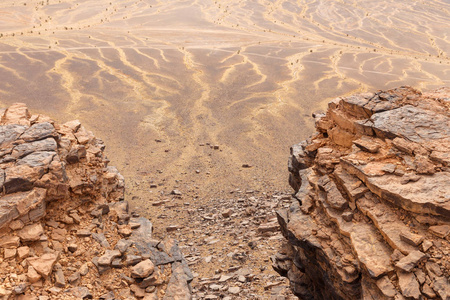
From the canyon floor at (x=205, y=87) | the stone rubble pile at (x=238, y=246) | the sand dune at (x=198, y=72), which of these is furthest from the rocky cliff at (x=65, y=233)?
the sand dune at (x=198, y=72)

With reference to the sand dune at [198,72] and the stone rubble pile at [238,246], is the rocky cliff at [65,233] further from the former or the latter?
the sand dune at [198,72]

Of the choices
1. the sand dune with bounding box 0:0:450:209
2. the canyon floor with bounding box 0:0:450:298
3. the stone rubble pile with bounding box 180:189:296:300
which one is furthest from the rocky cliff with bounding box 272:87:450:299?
the sand dune with bounding box 0:0:450:209

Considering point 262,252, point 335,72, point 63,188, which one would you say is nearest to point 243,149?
point 262,252

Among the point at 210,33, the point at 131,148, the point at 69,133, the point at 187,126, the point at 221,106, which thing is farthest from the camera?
the point at 210,33

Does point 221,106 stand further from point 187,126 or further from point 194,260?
point 194,260

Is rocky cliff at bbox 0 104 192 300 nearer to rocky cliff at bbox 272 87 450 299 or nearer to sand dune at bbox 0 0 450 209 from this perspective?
rocky cliff at bbox 272 87 450 299

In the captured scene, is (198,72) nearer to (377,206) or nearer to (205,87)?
(205,87)
